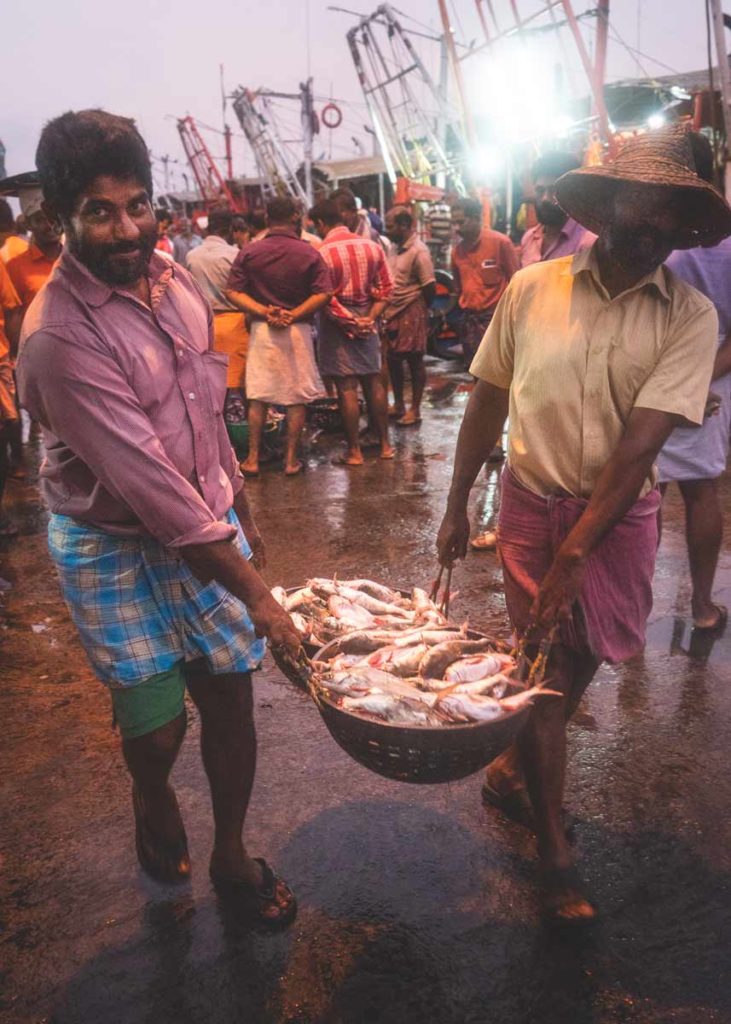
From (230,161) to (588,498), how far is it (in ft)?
179

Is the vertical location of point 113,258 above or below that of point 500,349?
above

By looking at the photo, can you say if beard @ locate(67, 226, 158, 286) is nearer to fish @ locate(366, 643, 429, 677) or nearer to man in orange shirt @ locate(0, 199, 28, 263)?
fish @ locate(366, 643, 429, 677)

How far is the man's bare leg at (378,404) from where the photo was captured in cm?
766

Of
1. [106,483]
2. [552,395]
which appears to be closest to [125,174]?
[106,483]

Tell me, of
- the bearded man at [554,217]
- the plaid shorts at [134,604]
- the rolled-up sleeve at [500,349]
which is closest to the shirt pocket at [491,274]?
the bearded man at [554,217]

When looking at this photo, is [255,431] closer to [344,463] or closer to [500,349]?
[344,463]

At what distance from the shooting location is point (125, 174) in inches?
72.6

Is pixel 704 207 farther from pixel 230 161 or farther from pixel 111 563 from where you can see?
pixel 230 161

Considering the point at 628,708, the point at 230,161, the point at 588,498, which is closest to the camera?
the point at 588,498

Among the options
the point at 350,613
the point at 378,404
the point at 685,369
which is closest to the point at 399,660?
the point at 350,613

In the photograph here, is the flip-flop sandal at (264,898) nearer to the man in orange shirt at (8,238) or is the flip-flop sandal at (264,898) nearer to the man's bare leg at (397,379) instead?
the man in orange shirt at (8,238)

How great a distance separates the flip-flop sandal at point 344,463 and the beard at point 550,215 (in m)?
3.21

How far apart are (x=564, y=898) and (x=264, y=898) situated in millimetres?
917

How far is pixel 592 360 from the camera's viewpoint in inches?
88.0
